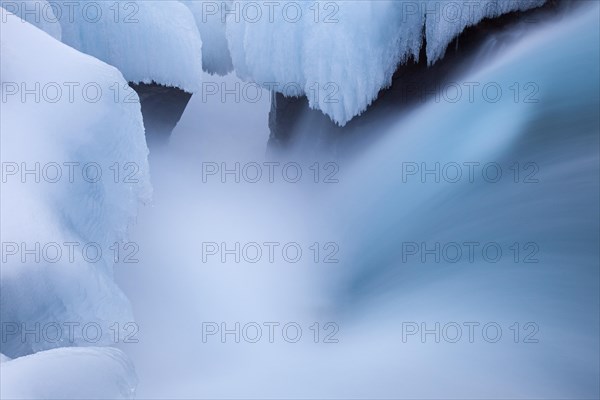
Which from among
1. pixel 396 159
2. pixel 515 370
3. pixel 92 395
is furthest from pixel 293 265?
pixel 92 395

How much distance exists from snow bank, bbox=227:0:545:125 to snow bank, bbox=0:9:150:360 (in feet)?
6.24

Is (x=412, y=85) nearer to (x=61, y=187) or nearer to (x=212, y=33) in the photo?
(x=212, y=33)

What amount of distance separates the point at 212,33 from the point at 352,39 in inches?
85.9

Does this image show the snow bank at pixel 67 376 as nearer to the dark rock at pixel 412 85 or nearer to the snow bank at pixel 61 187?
the snow bank at pixel 61 187

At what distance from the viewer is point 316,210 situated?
5059 mm

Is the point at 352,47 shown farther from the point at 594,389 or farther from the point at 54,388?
the point at 54,388

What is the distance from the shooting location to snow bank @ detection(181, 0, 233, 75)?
239 inches

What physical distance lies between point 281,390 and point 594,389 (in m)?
1.45

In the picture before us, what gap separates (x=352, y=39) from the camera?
4.30 meters

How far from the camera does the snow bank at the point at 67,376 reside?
1459mm

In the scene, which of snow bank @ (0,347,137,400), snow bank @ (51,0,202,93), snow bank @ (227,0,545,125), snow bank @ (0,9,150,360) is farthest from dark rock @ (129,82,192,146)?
snow bank @ (0,347,137,400)

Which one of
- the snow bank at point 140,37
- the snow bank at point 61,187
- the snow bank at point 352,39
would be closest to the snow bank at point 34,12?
the snow bank at point 61,187

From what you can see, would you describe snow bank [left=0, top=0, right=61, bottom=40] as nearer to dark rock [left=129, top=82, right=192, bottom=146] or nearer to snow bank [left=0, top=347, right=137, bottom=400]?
dark rock [left=129, top=82, right=192, bottom=146]

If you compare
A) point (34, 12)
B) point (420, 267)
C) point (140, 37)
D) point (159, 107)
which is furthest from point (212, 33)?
point (420, 267)
